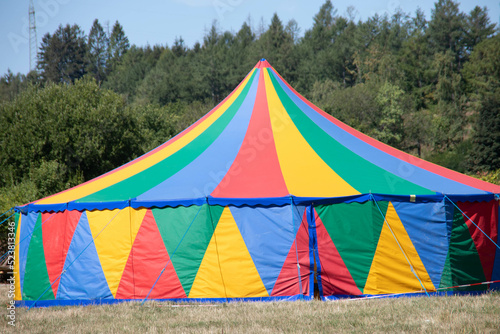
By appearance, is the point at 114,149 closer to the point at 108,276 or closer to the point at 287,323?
the point at 108,276

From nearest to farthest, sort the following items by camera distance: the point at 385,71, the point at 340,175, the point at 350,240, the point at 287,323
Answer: the point at 287,323, the point at 350,240, the point at 340,175, the point at 385,71

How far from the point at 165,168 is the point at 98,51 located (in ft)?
200

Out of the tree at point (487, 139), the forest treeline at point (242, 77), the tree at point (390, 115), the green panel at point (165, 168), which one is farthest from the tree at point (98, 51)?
the green panel at point (165, 168)

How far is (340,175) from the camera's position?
699 centimetres

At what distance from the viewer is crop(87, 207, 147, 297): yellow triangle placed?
21.6 feet

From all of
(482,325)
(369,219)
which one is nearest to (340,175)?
(369,219)

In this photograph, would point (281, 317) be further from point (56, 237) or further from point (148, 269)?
point (56, 237)

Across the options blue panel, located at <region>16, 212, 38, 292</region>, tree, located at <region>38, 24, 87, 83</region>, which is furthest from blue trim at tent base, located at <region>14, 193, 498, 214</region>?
tree, located at <region>38, 24, 87, 83</region>

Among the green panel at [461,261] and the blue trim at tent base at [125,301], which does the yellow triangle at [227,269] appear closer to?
the blue trim at tent base at [125,301]

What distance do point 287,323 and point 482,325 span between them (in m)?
1.97

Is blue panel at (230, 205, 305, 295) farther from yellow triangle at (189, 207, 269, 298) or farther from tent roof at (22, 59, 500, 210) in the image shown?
tent roof at (22, 59, 500, 210)

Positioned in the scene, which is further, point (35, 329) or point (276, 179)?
point (276, 179)

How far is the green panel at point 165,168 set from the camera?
22.5ft

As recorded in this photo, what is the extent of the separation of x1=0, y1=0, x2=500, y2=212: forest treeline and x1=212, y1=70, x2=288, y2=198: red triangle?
8.85m
